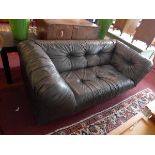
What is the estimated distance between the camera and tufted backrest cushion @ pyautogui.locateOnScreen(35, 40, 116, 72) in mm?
1370

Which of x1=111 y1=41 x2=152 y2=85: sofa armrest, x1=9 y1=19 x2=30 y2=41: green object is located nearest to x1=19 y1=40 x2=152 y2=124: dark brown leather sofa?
x1=111 y1=41 x2=152 y2=85: sofa armrest

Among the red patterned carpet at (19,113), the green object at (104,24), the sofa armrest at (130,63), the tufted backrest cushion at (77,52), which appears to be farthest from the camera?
the green object at (104,24)

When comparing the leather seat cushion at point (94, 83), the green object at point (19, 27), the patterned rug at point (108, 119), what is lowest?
the patterned rug at point (108, 119)

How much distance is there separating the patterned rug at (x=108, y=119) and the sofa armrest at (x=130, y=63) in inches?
12.1

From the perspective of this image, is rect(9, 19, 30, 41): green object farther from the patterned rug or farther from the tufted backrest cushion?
the patterned rug

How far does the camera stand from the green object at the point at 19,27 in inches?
50.5

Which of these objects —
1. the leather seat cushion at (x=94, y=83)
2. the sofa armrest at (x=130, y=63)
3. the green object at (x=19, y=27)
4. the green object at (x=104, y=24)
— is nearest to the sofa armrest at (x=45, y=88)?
the leather seat cushion at (x=94, y=83)

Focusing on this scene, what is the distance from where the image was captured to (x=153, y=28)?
6.64 feet

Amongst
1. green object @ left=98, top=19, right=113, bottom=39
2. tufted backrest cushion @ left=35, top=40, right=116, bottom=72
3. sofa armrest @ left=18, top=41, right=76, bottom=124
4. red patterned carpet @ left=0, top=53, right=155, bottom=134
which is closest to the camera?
sofa armrest @ left=18, top=41, right=76, bottom=124

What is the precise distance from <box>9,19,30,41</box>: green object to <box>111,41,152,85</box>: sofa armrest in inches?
41.9

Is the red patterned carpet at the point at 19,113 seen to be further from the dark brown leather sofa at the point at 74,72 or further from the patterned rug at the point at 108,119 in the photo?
the dark brown leather sofa at the point at 74,72

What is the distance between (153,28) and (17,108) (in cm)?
199
